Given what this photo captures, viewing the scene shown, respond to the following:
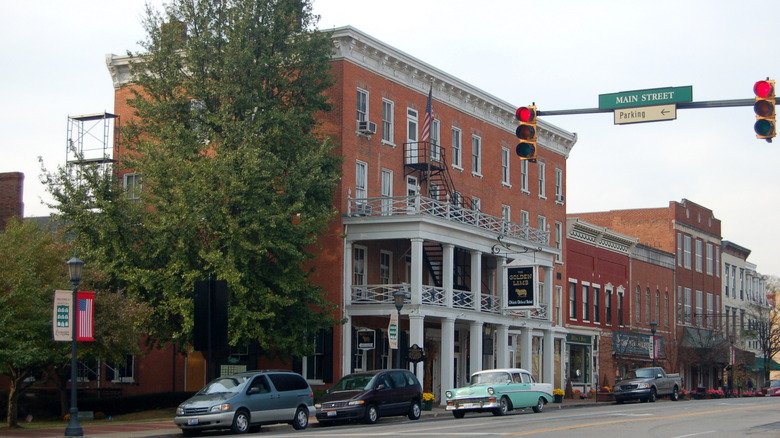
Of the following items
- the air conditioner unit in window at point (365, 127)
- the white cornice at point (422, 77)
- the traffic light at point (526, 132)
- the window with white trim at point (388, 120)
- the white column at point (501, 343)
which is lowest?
the white column at point (501, 343)

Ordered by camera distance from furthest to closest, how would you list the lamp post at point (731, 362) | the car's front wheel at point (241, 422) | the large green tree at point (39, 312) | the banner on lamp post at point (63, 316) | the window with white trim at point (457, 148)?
the lamp post at point (731, 362), the window with white trim at point (457, 148), the large green tree at point (39, 312), the car's front wheel at point (241, 422), the banner on lamp post at point (63, 316)

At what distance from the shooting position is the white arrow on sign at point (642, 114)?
19.4 metres

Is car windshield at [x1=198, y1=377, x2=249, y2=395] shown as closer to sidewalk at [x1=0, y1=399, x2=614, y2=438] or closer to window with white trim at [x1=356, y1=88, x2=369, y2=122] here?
sidewalk at [x1=0, y1=399, x2=614, y2=438]

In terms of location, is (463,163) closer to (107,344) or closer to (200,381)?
(200,381)

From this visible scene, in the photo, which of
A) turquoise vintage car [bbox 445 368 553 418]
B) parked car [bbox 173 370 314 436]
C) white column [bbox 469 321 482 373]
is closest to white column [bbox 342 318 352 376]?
white column [bbox 469 321 482 373]

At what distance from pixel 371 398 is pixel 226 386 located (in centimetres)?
541

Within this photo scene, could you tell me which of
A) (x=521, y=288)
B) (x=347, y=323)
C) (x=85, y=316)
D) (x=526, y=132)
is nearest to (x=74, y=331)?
(x=85, y=316)

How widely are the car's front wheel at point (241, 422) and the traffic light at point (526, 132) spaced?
11.5 m

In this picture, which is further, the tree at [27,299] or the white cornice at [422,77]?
the white cornice at [422,77]

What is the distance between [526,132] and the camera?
20109 millimetres

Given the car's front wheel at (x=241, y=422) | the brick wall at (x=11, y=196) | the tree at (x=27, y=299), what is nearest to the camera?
the car's front wheel at (x=241, y=422)

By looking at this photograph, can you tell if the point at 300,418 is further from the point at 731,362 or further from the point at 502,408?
the point at 731,362

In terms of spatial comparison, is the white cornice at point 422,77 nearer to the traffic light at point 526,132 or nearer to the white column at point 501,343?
the white column at point 501,343

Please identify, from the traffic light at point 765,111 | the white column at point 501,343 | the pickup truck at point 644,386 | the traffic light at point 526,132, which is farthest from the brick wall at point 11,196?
the traffic light at point 765,111
